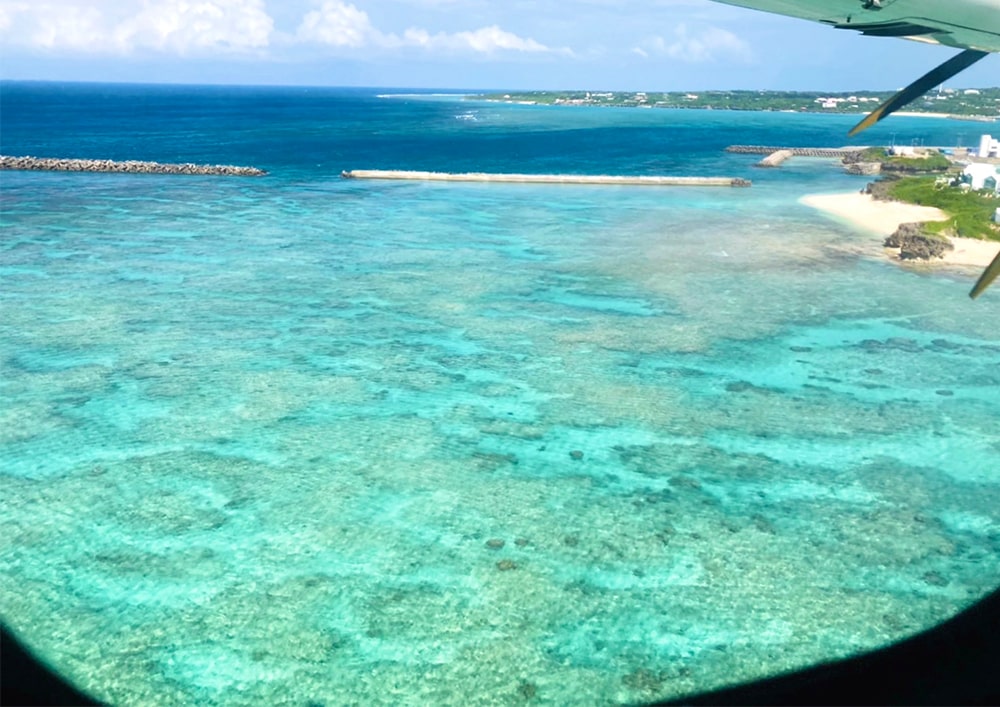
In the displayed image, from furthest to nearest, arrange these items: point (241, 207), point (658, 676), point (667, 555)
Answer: point (241, 207) < point (667, 555) < point (658, 676)

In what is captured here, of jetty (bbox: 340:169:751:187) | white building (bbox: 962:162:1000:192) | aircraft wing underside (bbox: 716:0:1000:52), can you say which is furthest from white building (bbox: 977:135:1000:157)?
aircraft wing underside (bbox: 716:0:1000:52)

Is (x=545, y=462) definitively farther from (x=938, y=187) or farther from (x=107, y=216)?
(x=938, y=187)

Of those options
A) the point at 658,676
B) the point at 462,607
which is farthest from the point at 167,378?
the point at 658,676

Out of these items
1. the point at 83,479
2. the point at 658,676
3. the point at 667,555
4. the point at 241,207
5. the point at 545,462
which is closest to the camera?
the point at 658,676

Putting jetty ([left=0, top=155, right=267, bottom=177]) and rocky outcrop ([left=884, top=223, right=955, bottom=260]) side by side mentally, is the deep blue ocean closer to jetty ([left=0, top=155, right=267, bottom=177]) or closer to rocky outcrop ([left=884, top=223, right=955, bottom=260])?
rocky outcrop ([left=884, top=223, right=955, bottom=260])

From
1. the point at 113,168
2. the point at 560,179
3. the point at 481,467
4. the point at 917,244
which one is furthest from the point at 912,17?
the point at 113,168

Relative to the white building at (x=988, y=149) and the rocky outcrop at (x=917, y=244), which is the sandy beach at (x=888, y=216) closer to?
the rocky outcrop at (x=917, y=244)
